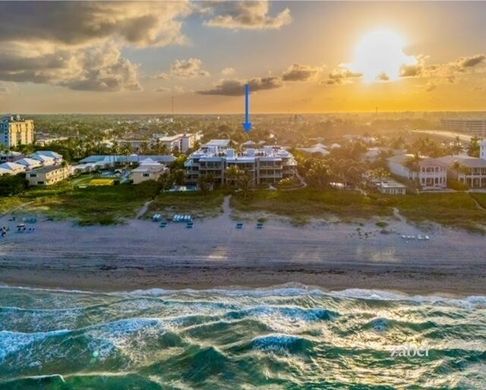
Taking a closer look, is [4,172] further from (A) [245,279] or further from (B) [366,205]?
(A) [245,279]

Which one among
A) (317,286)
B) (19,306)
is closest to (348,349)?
(317,286)

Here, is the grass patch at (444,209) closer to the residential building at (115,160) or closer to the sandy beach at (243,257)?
the sandy beach at (243,257)

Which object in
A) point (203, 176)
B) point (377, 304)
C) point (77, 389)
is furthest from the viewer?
point (203, 176)

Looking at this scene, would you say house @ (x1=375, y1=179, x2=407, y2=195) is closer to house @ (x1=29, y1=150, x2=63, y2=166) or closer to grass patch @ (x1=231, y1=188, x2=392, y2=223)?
grass patch @ (x1=231, y1=188, x2=392, y2=223)

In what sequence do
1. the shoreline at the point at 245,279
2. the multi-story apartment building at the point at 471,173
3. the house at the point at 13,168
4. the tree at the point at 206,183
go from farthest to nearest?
the house at the point at 13,168, the multi-story apartment building at the point at 471,173, the tree at the point at 206,183, the shoreline at the point at 245,279

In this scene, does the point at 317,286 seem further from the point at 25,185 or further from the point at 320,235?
the point at 25,185

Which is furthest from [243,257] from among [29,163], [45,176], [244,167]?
[29,163]

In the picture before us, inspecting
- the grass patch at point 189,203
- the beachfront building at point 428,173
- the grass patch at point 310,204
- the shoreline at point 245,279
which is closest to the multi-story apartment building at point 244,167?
the grass patch at point 189,203
